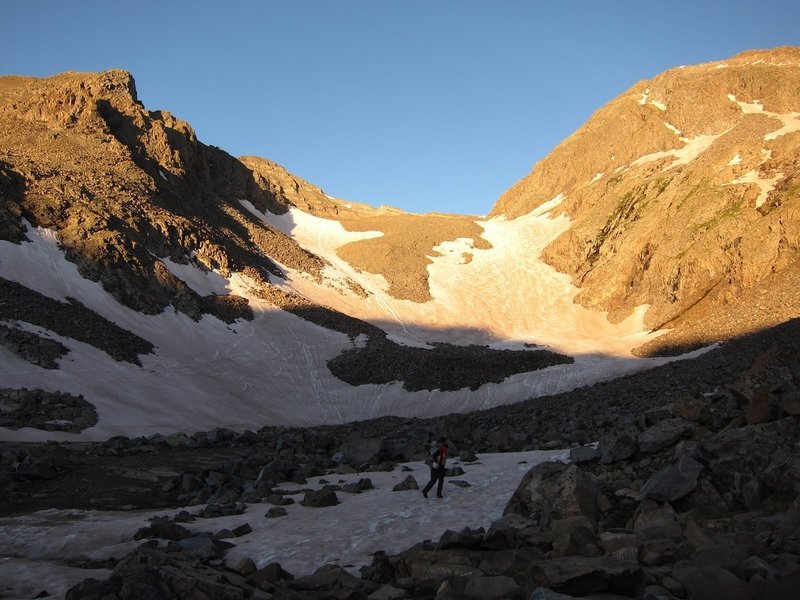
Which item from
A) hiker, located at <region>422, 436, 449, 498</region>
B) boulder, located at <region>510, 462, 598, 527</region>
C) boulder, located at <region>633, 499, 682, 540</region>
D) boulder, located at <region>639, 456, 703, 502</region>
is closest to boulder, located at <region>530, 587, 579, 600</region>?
boulder, located at <region>633, 499, 682, 540</region>

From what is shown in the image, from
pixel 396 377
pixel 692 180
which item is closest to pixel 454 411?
pixel 396 377

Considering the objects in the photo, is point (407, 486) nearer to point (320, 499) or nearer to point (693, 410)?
point (320, 499)

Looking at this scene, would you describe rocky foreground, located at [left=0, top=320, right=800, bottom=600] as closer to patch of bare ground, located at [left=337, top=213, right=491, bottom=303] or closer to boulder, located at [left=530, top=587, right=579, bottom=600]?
boulder, located at [left=530, top=587, right=579, bottom=600]

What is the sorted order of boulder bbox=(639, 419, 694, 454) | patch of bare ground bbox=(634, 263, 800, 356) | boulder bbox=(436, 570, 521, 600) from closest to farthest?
boulder bbox=(436, 570, 521, 600) → boulder bbox=(639, 419, 694, 454) → patch of bare ground bbox=(634, 263, 800, 356)

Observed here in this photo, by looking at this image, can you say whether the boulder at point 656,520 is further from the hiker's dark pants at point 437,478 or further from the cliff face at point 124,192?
the cliff face at point 124,192

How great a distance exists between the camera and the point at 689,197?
6259 cm

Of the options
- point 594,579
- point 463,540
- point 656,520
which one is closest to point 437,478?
point 463,540

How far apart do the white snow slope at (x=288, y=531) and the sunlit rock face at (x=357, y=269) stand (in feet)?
42.0

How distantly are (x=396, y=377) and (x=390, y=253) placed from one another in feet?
122

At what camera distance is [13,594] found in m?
8.98

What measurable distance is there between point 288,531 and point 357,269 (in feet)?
212

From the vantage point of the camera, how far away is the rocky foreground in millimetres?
6633

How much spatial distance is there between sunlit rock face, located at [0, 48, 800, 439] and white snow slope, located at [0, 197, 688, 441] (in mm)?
186

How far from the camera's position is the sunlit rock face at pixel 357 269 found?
1503 inches
